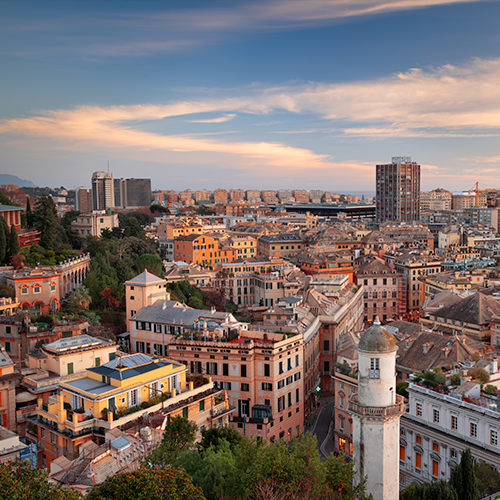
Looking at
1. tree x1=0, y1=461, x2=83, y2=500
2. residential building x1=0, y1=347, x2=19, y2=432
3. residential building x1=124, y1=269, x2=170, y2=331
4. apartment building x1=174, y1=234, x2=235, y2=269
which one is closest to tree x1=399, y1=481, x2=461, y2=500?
tree x1=0, y1=461, x2=83, y2=500

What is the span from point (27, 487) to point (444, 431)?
69.3ft

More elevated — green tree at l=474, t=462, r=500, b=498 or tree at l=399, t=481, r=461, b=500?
tree at l=399, t=481, r=461, b=500

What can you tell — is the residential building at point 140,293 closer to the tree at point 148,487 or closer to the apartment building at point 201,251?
the apartment building at point 201,251

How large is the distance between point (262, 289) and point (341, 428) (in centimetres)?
3420

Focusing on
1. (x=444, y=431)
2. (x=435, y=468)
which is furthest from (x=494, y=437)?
(x=435, y=468)

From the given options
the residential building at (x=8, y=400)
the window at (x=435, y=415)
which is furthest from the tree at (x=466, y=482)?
the residential building at (x=8, y=400)

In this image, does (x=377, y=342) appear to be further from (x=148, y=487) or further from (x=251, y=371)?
(x=251, y=371)

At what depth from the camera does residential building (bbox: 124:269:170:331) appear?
167ft

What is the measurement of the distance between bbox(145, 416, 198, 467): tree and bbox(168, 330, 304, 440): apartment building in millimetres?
11138

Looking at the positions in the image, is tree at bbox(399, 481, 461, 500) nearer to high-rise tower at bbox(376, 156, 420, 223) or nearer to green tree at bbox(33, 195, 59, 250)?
green tree at bbox(33, 195, 59, 250)

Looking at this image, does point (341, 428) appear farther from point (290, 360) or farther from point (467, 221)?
point (467, 221)

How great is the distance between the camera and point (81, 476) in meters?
20.6

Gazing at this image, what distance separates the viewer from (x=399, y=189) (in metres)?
160

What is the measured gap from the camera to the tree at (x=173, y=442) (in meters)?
21.9
